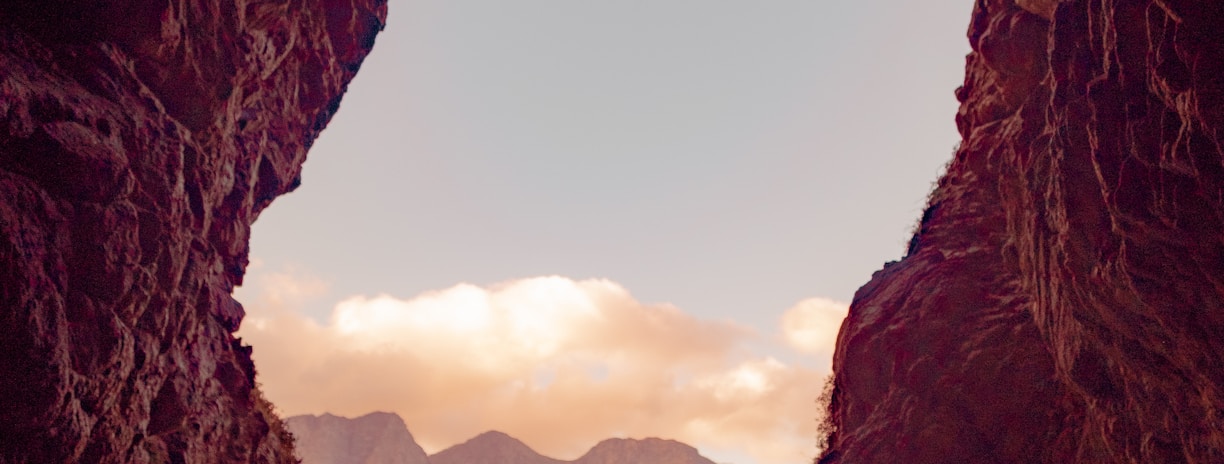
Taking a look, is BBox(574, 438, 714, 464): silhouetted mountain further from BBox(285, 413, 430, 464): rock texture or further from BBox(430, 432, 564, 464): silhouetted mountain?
BBox(285, 413, 430, 464): rock texture

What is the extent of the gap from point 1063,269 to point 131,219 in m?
17.7

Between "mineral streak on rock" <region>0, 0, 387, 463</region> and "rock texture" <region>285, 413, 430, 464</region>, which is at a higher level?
"rock texture" <region>285, 413, 430, 464</region>

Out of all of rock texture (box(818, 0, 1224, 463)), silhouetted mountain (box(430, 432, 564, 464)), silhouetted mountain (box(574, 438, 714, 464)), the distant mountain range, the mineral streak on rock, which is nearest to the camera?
rock texture (box(818, 0, 1224, 463))

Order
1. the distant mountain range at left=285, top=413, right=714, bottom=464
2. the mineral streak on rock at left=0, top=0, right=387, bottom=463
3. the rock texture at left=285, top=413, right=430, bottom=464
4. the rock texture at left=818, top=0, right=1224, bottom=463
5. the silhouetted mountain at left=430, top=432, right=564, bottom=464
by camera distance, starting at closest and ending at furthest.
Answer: the rock texture at left=818, top=0, right=1224, bottom=463 → the mineral streak on rock at left=0, top=0, right=387, bottom=463 → the rock texture at left=285, top=413, right=430, bottom=464 → the distant mountain range at left=285, top=413, right=714, bottom=464 → the silhouetted mountain at left=430, top=432, right=564, bottom=464

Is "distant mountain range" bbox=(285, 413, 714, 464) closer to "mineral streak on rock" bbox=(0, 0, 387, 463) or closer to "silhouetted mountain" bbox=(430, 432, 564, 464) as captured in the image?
"silhouetted mountain" bbox=(430, 432, 564, 464)

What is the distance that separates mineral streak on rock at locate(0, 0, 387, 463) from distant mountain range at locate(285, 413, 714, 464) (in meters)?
146

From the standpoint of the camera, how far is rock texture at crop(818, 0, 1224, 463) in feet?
30.1

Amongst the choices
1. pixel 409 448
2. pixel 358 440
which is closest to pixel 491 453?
pixel 409 448

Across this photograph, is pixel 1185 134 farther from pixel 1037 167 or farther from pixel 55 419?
pixel 55 419

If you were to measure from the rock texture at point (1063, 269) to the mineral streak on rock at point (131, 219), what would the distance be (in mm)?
15951

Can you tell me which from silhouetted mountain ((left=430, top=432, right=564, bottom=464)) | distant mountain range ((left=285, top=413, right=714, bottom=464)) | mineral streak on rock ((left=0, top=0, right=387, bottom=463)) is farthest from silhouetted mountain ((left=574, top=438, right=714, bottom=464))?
mineral streak on rock ((left=0, top=0, right=387, bottom=463))

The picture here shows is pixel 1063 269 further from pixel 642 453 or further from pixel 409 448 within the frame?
pixel 642 453

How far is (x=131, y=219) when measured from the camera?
41.1 ft

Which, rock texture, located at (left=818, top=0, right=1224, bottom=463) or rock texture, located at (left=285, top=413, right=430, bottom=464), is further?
rock texture, located at (left=285, top=413, right=430, bottom=464)
